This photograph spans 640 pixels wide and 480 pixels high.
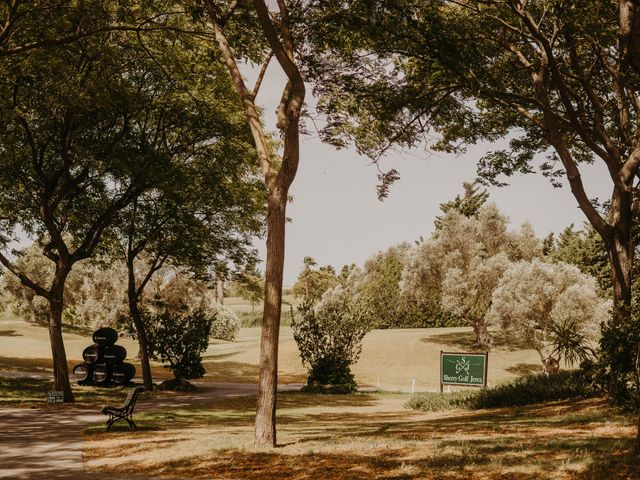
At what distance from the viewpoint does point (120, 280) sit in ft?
153

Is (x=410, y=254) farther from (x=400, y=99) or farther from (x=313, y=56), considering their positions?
(x=313, y=56)

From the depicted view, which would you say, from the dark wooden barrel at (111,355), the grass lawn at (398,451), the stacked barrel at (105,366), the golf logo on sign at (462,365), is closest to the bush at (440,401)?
the golf logo on sign at (462,365)

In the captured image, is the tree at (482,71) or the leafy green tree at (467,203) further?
the leafy green tree at (467,203)

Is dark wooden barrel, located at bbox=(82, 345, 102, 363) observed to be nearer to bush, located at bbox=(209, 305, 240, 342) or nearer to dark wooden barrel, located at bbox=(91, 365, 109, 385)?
dark wooden barrel, located at bbox=(91, 365, 109, 385)

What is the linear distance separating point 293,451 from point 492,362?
3489 centimetres

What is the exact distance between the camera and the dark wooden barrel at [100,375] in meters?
26.9

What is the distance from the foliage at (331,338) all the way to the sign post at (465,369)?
6.04m

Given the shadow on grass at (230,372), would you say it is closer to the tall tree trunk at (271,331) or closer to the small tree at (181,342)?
the small tree at (181,342)

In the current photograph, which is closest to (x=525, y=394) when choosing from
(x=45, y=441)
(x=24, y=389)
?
(x=45, y=441)

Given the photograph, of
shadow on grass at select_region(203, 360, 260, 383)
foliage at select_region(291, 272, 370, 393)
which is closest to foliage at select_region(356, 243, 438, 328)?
shadow on grass at select_region(203, 360, 260, 383)

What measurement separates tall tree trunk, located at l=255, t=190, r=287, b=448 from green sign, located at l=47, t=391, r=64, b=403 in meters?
12.6

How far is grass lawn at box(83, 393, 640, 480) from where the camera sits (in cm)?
758

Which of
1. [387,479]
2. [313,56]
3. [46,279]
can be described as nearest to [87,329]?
[46,279]

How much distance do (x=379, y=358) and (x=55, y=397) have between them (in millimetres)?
26765
